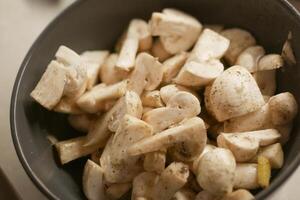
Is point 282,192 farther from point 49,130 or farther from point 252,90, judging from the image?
point 49,130

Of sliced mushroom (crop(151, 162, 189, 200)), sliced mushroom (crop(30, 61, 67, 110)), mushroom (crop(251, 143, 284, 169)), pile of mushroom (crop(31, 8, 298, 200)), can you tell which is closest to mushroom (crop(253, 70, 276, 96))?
pile of mushroom (crop(31, 8, 298, 200))

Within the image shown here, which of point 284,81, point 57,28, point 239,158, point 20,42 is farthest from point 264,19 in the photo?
point 20,42

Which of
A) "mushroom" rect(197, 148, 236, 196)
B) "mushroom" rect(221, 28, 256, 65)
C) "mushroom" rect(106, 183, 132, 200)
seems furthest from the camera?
"mushroom" rect(221, 28, 256, 65)

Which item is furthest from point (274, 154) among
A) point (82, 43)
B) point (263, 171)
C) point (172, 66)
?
point (82, 43)

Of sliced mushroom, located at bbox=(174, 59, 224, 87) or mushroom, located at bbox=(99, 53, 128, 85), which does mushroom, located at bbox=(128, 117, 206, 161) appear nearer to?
sliced mushroom, located at bbox=(174, 59, 224, 87)

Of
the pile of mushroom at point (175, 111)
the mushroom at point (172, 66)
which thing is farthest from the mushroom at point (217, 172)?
the mushroom at point (172, 66)

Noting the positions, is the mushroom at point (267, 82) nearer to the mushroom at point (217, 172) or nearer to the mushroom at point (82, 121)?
the mushroom at point (217, 172)
